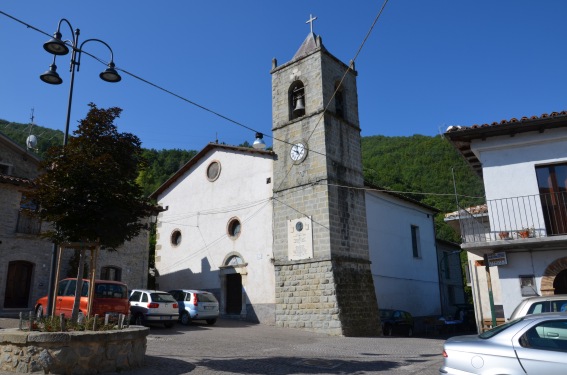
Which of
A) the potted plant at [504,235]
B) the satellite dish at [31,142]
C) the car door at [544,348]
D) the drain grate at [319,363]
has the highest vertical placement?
the satellite dish at [31,142]

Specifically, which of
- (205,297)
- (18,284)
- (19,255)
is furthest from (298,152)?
(18,284)

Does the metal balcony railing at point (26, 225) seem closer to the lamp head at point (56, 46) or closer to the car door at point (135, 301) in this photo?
the car door at point (135, 301)

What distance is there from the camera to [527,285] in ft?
38.0

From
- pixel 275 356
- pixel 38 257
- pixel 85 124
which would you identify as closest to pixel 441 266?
pixel 275 356

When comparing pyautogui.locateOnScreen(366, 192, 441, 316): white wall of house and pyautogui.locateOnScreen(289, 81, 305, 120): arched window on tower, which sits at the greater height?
pyautogui.locateOnScreen(289, 81, 305, 120): arched window on tower

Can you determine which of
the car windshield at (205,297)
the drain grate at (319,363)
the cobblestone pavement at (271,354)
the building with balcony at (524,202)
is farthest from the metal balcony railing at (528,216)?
the car windshield at (205,297)

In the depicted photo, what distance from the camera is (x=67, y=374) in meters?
7.06

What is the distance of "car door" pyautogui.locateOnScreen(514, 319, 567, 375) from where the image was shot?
4902 mm

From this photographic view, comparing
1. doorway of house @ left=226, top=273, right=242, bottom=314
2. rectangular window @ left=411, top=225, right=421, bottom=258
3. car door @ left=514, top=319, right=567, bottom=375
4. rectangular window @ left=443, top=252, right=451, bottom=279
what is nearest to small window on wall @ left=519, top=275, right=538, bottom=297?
car door @ left=514, top=319, right=567, bottom=375

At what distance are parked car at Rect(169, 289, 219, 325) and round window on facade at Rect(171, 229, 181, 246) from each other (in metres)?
6.61

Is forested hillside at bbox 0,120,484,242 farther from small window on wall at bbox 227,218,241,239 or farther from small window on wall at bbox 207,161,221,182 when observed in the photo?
small window on wall at bbox 227,218,241,239

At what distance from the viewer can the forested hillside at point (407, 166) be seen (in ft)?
120

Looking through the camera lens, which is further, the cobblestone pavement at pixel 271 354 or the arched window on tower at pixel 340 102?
the arched window on tower at pixel 340 102

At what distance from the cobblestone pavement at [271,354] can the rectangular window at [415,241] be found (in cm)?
1062
